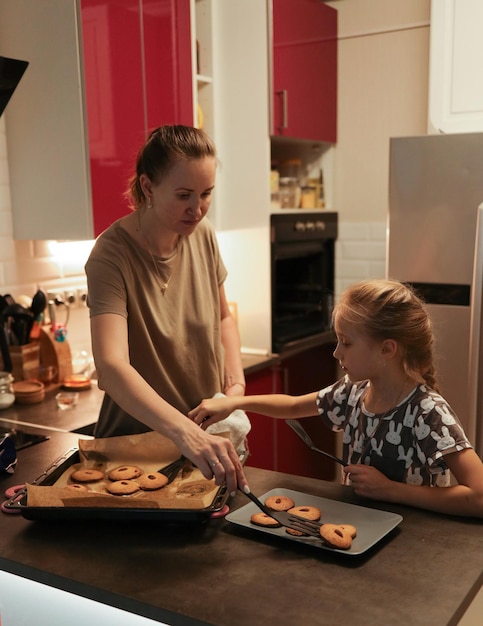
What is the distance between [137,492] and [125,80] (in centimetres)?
157

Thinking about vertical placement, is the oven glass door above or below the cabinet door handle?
below

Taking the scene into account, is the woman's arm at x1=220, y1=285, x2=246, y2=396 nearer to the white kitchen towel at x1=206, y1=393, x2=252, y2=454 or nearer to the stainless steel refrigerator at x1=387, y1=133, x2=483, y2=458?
the white kitchen towel at x1=206, y1=393, x2=252, y2=454

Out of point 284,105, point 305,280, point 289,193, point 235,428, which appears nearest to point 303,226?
point 289,193

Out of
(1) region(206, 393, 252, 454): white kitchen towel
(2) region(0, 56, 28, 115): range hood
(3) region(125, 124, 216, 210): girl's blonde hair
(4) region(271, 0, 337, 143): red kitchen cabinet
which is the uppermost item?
(4) region(271, 0, 337, 143): red kitchen cabinet

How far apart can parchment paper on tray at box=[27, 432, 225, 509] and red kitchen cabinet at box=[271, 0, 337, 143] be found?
1.87 m

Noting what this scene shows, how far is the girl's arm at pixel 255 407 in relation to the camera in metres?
1.57

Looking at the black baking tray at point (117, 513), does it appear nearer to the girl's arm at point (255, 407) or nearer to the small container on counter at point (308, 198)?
the girl's arm at point (255, 407)

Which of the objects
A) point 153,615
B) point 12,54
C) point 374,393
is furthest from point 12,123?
point 153,615

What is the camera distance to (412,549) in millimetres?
1204

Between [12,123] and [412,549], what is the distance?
1.98 meters

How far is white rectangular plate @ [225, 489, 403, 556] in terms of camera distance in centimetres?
120

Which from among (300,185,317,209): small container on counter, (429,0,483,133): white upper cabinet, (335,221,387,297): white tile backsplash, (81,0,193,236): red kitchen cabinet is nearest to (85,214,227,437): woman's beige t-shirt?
(81,0,193,236): red kitchen cabinet

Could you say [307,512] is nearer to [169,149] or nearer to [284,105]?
[169,149]

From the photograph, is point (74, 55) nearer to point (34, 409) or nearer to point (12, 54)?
point (12, 54)
